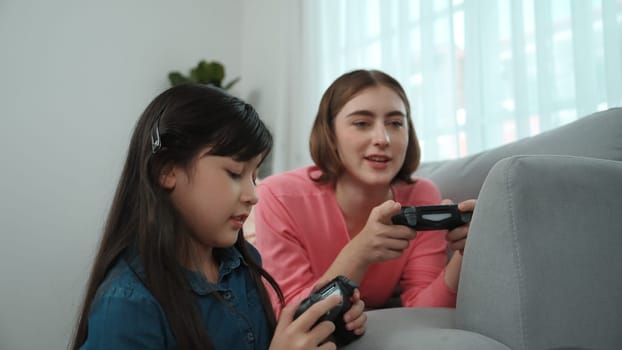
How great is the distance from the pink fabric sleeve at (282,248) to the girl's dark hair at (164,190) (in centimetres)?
20

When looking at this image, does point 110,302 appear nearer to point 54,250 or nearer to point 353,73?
point 353,73

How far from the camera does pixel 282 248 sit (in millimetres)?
1021

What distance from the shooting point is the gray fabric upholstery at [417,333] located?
53cm

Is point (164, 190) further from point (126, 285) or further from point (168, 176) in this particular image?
point (126, 285)

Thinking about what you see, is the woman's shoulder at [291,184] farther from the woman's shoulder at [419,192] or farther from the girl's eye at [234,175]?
the girl's eye at [234,175]

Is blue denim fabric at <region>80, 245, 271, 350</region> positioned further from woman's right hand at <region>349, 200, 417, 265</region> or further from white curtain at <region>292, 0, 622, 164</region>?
white curtain at <region>292, 0, 622, 164</region>

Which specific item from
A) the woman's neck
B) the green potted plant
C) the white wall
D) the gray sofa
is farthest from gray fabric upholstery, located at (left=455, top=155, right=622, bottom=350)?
the green potted plant

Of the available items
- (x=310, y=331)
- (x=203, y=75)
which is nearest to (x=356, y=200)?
(x=310, y=331)

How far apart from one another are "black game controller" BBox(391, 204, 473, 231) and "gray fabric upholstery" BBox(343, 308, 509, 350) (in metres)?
0.13

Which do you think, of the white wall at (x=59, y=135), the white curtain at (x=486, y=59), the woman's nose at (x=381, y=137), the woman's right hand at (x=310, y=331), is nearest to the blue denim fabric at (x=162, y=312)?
the woman's right hand at (x=310, y=331)

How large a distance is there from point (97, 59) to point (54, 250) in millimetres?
961

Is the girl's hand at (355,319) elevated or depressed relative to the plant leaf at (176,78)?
depressed

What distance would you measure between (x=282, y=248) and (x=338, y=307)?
0.42 m

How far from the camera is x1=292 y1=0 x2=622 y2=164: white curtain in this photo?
1.37m
